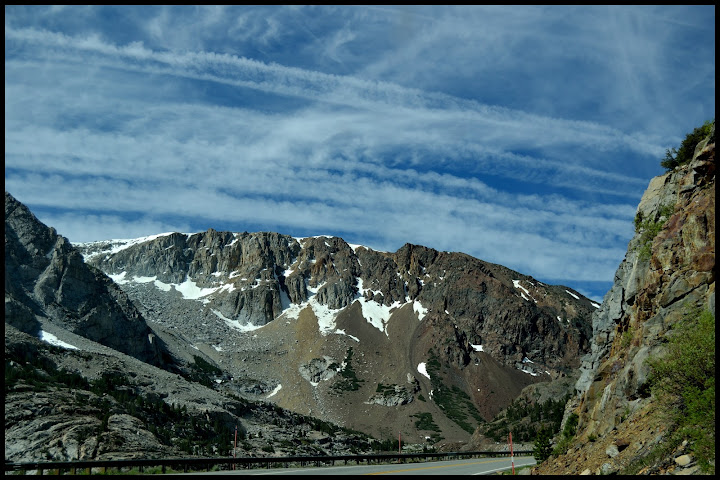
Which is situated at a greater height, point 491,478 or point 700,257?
point 700,257

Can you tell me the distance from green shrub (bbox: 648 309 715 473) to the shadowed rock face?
127213mm

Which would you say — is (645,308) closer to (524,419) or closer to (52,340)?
(52,340)

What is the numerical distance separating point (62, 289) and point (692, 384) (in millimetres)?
146306

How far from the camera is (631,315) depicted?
109 ft

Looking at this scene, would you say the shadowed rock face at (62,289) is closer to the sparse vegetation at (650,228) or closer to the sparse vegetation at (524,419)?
the sparse vegetation at (524,419)

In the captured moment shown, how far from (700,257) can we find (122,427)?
57608 mm

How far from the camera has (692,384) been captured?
18969mm

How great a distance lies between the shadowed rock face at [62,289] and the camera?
134 metres

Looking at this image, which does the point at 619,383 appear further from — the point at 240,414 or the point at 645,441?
the point at 240,414

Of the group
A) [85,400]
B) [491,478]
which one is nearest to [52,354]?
[85,400]

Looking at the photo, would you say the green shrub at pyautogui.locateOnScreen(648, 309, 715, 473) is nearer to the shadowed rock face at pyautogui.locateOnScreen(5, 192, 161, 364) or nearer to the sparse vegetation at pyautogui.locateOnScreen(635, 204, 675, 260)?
the sparse vegetation at pyautogui.locateOnScreen(635, 204, 675, 260)

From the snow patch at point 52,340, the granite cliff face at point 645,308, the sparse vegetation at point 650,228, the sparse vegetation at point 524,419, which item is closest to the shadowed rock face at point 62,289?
the snow patch at point 52,340

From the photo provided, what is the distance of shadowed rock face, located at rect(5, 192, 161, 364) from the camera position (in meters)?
134

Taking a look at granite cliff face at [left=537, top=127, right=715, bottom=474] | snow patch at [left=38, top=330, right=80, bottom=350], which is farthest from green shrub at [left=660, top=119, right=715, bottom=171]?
snow patch at [left=38, top=330, right=80, bottom=350]
